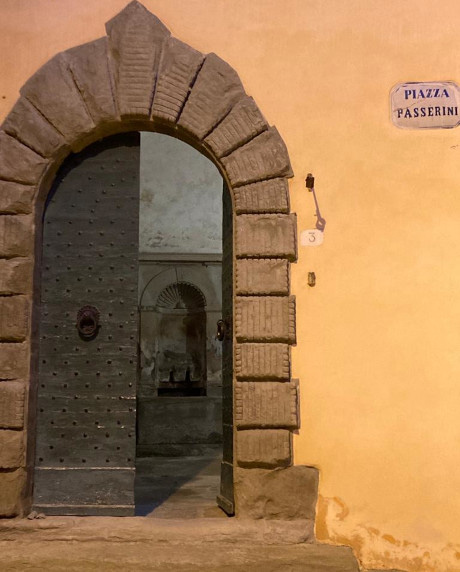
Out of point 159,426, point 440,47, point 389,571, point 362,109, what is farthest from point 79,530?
point 159,426

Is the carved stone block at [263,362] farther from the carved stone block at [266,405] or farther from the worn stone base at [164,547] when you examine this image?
the worn stone base at [164,547]

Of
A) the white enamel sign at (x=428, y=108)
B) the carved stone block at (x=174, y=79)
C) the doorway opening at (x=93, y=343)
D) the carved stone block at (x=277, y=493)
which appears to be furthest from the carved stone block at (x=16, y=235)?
the white enamel sign at (x=428, y=108)

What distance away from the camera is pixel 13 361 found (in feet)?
11.9

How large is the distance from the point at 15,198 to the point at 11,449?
1416 mm

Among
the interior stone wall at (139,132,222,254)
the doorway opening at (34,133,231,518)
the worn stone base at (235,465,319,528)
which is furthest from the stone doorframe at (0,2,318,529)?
the interior stone wall at (139,132,222,254)

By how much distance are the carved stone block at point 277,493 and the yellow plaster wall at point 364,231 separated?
0.08m

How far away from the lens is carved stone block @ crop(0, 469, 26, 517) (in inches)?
138

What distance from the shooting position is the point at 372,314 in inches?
146

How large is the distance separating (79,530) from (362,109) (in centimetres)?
287

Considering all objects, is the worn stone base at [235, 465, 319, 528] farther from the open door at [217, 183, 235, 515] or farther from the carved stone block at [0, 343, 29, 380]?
the carved stone block at [0, 343, 29, 380]

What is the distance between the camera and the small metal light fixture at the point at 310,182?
3.74m

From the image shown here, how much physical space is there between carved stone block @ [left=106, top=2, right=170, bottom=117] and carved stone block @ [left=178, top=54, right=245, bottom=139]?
25 centimetres

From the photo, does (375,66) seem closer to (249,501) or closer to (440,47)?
(440,47)

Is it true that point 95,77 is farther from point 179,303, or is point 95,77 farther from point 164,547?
point 179,303
